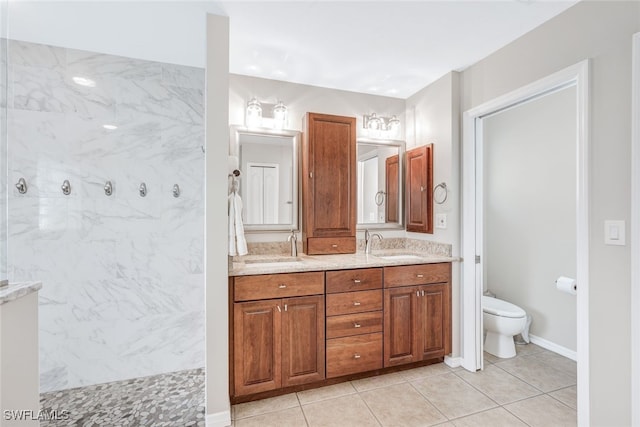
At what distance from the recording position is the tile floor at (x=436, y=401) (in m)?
1.77

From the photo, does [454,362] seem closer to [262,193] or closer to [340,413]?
[340,413]

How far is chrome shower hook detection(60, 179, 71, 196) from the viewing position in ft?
6.95

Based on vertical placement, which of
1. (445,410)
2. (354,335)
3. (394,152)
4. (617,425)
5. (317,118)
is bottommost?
(445,410)

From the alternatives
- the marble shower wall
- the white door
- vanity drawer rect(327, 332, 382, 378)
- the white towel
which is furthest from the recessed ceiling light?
vanity drawer rect(327, 332, 382, 378)

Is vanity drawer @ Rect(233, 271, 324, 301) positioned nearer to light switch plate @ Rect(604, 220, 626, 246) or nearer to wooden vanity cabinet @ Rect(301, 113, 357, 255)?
wooden vanity cabinet @ Rect(301, 113, 357, 255)

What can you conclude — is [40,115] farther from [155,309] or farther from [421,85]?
[421,85]

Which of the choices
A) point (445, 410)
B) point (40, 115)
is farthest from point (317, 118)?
point (445, 410)

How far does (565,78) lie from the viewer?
172 centimetres

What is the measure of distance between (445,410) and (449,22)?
8.22 ft

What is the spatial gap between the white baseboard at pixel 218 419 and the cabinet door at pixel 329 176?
1.37 m

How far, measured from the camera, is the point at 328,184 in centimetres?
259

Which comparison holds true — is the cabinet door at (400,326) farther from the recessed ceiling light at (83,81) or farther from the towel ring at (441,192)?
the recessed ceiling light at (83,81)

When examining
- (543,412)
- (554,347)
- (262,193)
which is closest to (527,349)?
(554,347)

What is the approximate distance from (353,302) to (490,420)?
3.49ft
